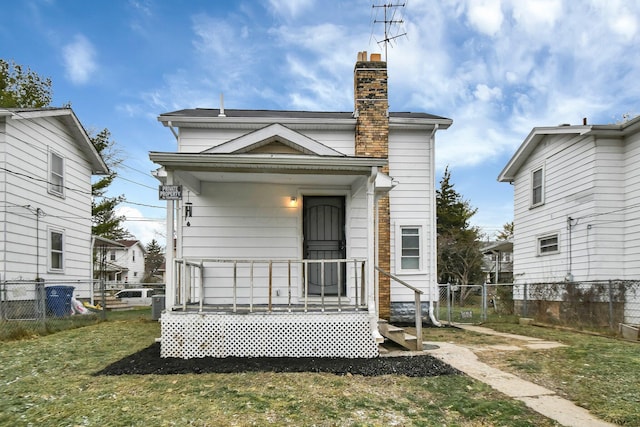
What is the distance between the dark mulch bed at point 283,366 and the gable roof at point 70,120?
25.3ft

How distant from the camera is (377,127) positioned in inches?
416

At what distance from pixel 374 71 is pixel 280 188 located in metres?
4.21

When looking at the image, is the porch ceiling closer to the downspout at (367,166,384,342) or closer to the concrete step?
the downspout at (367,166,384,342)

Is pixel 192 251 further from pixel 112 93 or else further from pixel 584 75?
Answer: pixel 584 75

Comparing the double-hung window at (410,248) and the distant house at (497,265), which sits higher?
the double-hung window at (410,248)

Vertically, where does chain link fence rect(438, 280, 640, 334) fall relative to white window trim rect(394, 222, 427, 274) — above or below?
below

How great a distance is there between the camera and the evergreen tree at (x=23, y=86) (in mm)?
19328

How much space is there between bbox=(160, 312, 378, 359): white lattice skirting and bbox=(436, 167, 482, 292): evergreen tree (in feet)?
68.7

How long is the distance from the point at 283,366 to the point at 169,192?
303 centimetres

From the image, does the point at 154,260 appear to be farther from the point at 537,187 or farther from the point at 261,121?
the point at 537,187

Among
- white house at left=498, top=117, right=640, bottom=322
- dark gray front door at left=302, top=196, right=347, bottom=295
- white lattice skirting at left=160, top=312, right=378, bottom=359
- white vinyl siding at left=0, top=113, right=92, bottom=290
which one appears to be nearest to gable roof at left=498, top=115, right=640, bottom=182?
white house at left=498, top=117, right=640, bottom=322

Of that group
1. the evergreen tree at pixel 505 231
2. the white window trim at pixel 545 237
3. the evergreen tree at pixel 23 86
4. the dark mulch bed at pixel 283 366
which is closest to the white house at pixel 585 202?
the white window trim at pixel 545 237

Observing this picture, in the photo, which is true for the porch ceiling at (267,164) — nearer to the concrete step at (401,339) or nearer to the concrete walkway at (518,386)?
the concrete step at (401,339)

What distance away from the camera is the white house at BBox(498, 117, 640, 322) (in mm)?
10844
